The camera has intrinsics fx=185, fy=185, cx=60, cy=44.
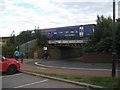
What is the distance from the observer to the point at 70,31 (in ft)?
117

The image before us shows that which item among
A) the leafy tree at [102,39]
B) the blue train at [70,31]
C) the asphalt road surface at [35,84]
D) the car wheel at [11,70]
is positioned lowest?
the asphalt road surface at [35,84]

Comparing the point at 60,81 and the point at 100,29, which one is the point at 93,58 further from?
the point at 60,81

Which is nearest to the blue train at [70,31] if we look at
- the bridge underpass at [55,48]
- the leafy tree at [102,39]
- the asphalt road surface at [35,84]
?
the bridge underpass at [55,48]

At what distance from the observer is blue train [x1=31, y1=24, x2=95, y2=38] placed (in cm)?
3300

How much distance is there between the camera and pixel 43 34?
129 feet

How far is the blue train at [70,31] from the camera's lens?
33.0 m

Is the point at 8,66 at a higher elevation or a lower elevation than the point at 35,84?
higher

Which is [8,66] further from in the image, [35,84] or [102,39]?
[102,39]

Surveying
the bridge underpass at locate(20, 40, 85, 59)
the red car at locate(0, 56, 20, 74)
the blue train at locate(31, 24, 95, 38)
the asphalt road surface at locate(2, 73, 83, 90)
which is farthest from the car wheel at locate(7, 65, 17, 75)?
the bridge underpass at locate(20, 40, 85, 59)

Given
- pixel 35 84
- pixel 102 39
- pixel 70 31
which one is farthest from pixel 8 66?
pixel 70 31

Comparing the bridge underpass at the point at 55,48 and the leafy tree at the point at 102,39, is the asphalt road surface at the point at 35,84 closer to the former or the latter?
the leafy tree at the point at 102,39

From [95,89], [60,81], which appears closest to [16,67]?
[60,81]

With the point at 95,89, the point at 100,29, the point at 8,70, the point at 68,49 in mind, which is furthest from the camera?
the point at 68,49

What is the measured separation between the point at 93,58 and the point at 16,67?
12.5m
